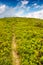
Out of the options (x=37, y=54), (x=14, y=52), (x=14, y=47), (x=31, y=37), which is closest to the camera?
(x=37, y=54)

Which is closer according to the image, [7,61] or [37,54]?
[7,61]

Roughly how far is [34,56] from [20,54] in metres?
2.80

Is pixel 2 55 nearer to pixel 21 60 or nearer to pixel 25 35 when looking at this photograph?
pixel 21 60

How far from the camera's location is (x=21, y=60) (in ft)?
78.6

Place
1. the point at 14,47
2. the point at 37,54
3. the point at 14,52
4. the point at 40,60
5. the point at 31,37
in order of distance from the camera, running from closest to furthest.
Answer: the point at 40,60 → the point at 37,54 → the point at 14,52 → the point at 14,47 → the point at 31,37

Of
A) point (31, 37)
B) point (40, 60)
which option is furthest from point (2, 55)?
point (31, 37)

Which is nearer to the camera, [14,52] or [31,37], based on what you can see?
[14,52]

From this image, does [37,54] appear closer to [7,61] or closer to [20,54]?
[20,54]

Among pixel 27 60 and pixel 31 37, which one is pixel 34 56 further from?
pixel 31 37

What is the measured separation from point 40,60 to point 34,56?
1.48 meters

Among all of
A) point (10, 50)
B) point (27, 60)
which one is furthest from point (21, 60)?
point (10, 50)

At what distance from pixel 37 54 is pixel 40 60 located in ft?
6.74

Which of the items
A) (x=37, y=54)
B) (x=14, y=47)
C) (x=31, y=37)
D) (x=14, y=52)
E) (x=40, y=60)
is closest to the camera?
(x=40, y=60)

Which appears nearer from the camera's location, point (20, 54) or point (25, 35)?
point (20, 54)
